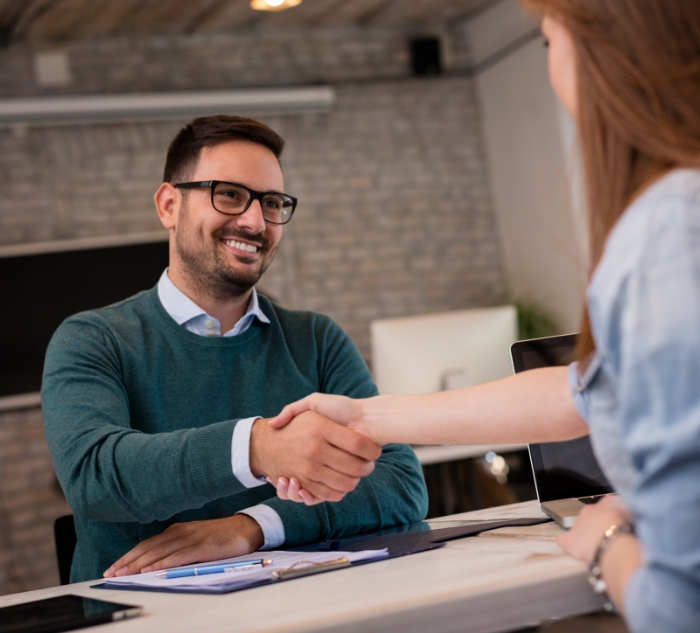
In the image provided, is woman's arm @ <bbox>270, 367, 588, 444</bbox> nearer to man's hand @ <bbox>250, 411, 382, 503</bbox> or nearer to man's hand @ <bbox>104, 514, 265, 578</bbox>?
man's hand @ <bbox>250, 411, 382, 503</bbox>

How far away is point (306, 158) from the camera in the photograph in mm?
5711

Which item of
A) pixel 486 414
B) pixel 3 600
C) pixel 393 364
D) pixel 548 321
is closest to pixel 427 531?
pixel 486 414

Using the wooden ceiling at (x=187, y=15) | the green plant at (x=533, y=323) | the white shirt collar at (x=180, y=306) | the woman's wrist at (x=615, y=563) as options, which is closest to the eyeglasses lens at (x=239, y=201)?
the white shirt collar at (x=180, y=306)

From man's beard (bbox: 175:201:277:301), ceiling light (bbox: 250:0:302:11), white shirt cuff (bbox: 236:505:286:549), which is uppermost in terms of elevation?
ceiling light (bbox: 250:0:302:11)

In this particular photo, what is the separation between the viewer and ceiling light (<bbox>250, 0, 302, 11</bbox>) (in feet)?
15.9

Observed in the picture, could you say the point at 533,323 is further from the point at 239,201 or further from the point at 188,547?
the point at 188,547

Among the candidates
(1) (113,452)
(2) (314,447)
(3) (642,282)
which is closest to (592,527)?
(3) (642,282)

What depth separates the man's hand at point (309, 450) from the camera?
1.38 m

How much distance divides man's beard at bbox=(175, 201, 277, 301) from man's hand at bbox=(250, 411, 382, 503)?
25.0 inches

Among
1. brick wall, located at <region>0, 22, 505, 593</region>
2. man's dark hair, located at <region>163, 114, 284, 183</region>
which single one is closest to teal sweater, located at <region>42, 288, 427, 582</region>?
man's dark hair, located at <region>163, 114, 284, 183</region>

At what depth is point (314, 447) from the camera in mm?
1375

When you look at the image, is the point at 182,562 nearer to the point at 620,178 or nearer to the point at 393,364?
the point at 620,178

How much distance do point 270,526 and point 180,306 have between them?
24.4 inches

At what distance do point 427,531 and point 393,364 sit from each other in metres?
2.03
